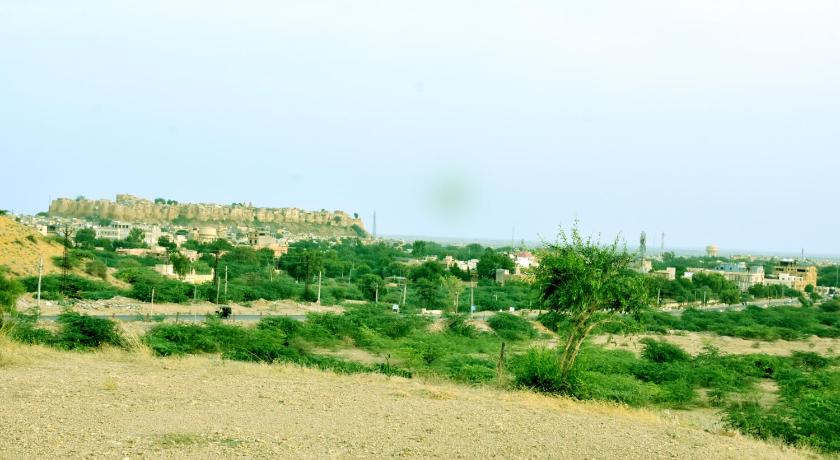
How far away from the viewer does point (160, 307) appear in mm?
45719

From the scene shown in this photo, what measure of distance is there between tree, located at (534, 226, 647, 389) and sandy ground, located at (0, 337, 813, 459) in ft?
7.85

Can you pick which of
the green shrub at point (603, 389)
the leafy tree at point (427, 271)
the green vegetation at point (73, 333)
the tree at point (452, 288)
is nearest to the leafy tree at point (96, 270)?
the tree at point (452, 288)

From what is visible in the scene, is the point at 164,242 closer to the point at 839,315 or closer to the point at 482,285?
the point at 482,285

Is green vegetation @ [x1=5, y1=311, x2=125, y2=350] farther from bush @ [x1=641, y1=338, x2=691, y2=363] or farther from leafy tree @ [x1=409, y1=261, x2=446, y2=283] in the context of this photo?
leafy tree @ [x1=409, y1=261, x2=446, y2=283]

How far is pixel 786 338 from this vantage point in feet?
161

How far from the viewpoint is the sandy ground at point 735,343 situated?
4032 centimetres

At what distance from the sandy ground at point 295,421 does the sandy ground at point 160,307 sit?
27.9m

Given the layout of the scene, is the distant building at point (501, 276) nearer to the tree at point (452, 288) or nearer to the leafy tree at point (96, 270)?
the tree at point (452, 288)

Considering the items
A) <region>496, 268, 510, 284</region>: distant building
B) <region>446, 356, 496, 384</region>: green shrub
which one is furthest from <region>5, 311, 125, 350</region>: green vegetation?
<region>496, 268, 510, 284</region>: distant building

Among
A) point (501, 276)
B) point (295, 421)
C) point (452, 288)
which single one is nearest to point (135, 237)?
point (501, 276)

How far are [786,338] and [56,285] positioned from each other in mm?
46175

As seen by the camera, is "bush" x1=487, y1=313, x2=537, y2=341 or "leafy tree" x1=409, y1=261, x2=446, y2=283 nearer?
"bush" x1=487, y1=313, x2=537, y2=341

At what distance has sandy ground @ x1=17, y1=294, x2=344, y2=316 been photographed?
129ft

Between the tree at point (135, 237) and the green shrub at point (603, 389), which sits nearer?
the green shrub at point (603, 389)
